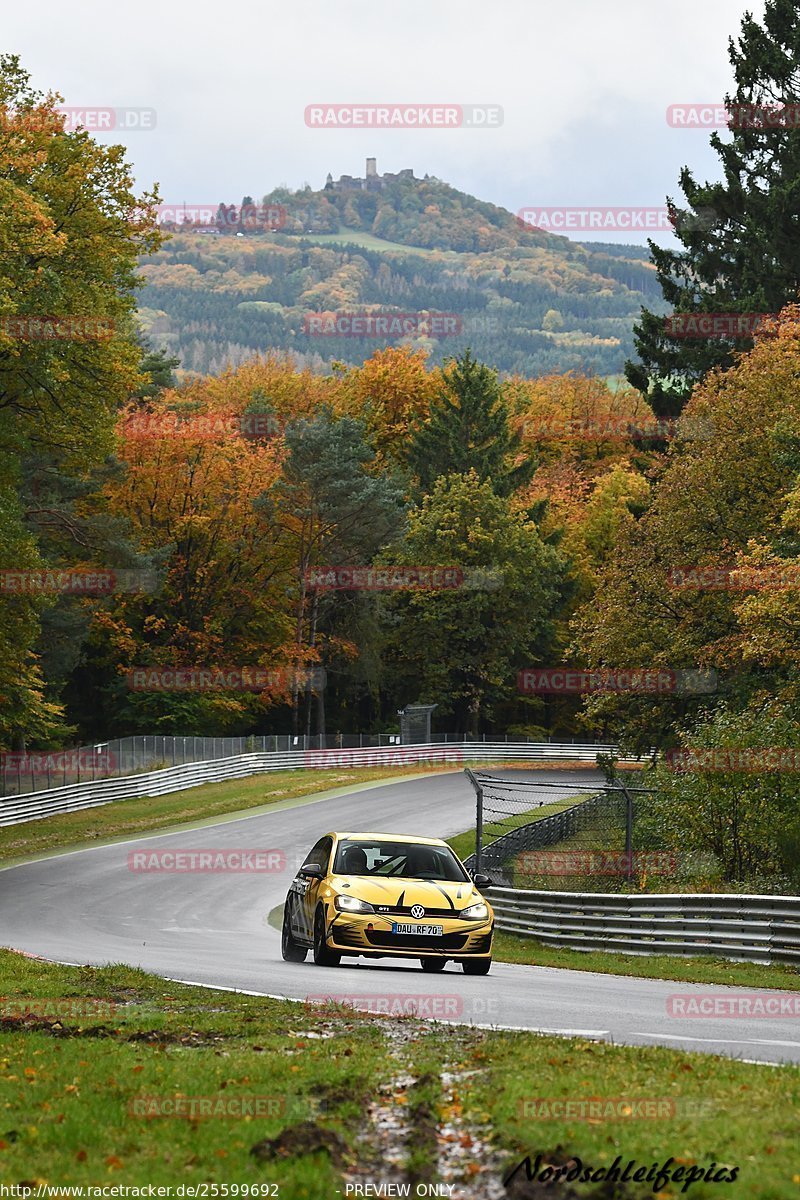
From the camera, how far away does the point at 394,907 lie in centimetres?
1689

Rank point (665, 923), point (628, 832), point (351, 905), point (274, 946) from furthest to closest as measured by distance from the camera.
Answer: point (628, 832) → point (274, 946) → point (665, 923) → point (351, 905)

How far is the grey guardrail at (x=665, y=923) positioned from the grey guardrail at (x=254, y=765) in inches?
826

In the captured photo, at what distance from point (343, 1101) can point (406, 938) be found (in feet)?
29.5

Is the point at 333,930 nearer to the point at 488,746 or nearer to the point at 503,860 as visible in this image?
the point at 503,860

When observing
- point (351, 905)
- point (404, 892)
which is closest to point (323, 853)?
point (351, 905)

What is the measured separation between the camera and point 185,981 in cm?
1588

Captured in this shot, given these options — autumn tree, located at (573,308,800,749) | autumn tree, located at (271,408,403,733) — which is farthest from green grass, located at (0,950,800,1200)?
autumn tree, located at (271,408,403,733)

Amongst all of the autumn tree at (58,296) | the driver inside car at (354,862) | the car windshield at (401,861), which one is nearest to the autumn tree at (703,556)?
the autumn tree at (58,296)

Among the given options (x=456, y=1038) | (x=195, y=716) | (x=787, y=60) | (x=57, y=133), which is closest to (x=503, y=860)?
(x=456, y=1038)

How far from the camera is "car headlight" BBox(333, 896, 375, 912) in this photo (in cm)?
1698

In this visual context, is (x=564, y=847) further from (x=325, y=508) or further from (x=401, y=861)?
(x=325, y=508)

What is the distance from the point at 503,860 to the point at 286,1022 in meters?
16.6

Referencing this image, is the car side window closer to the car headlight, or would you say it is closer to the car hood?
the car hood

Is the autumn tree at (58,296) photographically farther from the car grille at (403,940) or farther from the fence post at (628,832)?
the car grille at (403,940)
